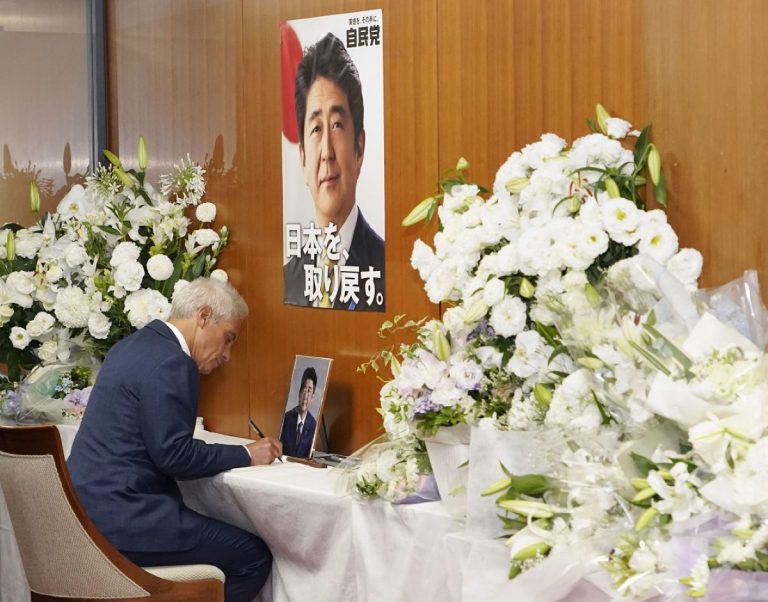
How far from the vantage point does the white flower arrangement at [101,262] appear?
4406 mm

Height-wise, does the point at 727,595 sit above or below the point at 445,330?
below

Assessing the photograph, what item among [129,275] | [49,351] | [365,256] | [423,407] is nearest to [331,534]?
[423,407]

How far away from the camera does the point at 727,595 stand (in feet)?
6.08

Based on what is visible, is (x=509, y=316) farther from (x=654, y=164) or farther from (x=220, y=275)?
(x=220, y=275)

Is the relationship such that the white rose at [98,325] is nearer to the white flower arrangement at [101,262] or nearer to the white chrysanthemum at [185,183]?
the white flower arrangement at [101,262]

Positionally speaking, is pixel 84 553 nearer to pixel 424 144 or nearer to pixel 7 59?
pixel 424 144

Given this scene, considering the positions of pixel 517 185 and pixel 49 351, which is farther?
pixel 49 351

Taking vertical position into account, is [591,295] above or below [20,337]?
above

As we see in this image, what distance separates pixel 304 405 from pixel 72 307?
1156 mm

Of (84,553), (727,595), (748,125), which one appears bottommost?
(84,553)

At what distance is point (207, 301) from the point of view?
3695 mm

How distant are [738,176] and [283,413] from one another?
2094 millimetres

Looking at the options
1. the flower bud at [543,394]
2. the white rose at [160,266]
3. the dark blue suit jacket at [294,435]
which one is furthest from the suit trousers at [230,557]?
the flower bud at [543,394]

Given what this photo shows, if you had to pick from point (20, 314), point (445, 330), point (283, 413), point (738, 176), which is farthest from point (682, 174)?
point (20, 314)
